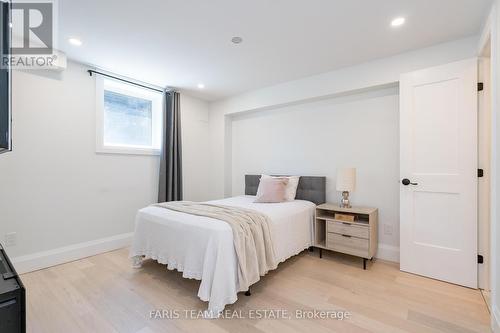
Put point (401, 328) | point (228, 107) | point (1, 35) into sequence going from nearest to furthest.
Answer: point (1, 35) < point (401, 328) < point (228, 107)

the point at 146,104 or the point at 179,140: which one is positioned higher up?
the point at 146,104

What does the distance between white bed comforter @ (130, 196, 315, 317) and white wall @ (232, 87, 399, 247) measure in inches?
31.6

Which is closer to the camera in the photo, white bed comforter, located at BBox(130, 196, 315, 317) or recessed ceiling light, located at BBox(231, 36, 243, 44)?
white bed comforter, located at BBox(130, 196, 315, 317)

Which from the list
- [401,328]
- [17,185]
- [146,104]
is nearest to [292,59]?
[146,104]

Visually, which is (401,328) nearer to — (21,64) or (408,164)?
(408,164)

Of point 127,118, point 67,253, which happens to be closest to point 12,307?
point 67,253

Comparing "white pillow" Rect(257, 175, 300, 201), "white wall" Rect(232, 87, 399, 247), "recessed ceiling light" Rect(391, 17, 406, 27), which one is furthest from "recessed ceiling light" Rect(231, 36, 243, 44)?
"white pillow" Rect(257, 175, 300, 201)

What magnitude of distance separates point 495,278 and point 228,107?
3.94 metres

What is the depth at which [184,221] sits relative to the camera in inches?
84.9

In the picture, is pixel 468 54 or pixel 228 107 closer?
pixel 468 54

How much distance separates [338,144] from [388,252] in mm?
1503

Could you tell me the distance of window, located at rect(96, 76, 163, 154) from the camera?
3.19 metres

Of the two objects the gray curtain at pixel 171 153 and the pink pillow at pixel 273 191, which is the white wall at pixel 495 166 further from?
the gray curtain at pixel 171 153

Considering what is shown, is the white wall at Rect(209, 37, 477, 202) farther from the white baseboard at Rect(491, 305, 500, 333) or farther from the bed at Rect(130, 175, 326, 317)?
the white baseboard at Rect(491, 305, 500, 333)
